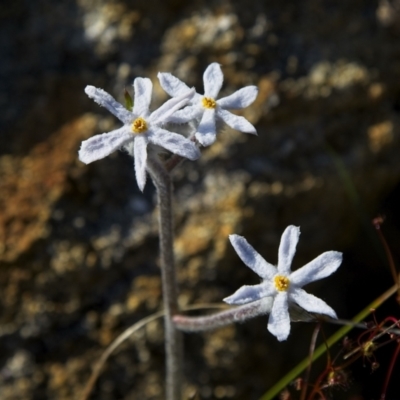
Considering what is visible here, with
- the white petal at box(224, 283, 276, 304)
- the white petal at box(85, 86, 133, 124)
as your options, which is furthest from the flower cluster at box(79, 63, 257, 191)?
the white petal at box(224, 283, 276, 304)

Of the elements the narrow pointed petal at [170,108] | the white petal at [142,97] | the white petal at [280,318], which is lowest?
the white petal at [280,318]

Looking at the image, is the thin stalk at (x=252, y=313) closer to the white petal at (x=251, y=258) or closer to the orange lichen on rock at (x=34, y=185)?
the white petal at (x=251, y=258)

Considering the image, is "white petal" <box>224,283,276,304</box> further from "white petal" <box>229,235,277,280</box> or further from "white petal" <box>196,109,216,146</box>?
"white petal" <box>196,109,216,146</box>

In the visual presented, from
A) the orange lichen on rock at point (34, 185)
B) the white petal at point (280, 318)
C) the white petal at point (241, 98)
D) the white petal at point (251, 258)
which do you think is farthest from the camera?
the orange lichen on rock at point (34, 185)

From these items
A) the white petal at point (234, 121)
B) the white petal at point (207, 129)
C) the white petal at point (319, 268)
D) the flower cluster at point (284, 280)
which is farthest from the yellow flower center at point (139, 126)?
the white petal at point (319, 268)

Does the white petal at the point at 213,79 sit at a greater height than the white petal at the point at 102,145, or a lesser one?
greater

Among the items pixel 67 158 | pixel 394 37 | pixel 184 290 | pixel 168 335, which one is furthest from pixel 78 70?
pixel 394 37

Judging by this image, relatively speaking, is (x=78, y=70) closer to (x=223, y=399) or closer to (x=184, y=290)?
(x=184, y=290)
